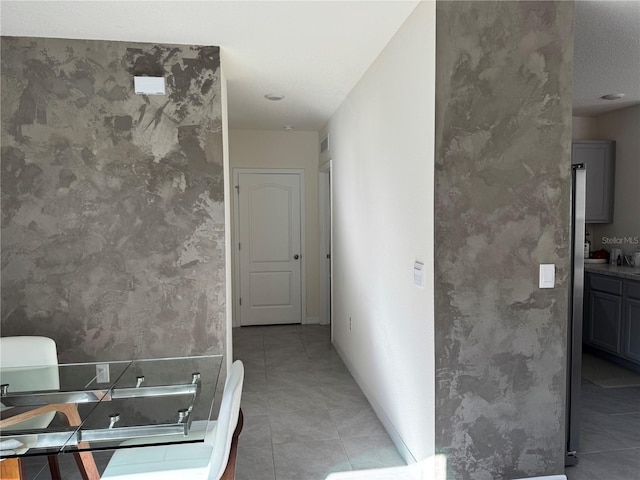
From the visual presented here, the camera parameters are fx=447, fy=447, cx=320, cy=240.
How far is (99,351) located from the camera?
2.85 m

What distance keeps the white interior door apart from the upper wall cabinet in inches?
126

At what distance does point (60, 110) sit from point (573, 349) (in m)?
3.31

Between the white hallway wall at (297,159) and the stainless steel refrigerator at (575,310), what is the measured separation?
3.56 m

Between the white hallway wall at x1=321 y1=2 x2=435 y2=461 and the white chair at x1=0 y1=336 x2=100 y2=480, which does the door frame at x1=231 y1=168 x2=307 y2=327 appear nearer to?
the white hallway wall at x1=321 y1=2 x2=435 y2=461

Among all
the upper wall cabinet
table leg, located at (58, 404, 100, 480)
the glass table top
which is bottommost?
table leg, located at (58, 404, 100, 480)

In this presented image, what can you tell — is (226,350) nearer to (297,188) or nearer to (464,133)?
(464,133)

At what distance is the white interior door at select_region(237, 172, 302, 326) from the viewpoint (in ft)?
18.5

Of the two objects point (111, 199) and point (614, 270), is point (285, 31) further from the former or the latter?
point (614, 270)

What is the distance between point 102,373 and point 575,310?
2.54m

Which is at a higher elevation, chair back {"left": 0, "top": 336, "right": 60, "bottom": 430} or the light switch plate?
the light switch plate

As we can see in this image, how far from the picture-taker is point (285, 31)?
103 inches

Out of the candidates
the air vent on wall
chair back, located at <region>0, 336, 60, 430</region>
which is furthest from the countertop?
chair back, located at <region>0, 336, 60, 430</region>

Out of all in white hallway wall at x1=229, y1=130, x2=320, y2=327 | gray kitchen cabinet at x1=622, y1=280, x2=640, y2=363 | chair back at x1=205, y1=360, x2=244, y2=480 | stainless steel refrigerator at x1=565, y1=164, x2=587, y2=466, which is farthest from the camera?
white hallway wall at x1=229, y1=130, x2=320, y2=327

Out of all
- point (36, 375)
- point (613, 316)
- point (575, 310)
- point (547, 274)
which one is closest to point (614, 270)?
point (613, 316)
